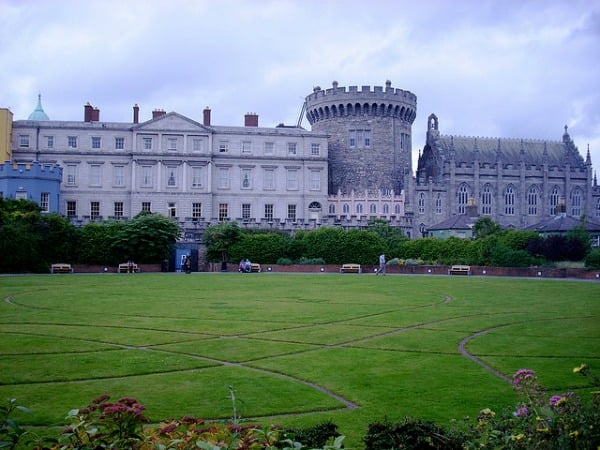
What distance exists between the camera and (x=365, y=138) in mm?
86062

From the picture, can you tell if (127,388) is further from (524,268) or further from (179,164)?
(179,164)

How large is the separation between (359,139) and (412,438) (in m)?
80.5

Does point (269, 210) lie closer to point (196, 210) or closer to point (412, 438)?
point (196, 210)

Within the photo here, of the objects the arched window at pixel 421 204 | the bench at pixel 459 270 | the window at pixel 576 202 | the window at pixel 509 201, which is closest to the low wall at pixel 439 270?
the bench at pixel 459 270

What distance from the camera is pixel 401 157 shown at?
87625 millimetres

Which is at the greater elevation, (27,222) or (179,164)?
(179,164)

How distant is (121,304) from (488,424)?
778 inches

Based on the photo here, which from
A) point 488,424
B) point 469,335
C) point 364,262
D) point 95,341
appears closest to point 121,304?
point 95,341

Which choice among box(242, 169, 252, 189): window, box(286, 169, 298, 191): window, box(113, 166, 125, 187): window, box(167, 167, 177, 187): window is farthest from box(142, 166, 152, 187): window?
box(286, 169, 298, 191): window

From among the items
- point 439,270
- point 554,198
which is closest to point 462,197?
point 554,198

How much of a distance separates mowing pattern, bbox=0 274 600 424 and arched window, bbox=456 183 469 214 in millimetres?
60871

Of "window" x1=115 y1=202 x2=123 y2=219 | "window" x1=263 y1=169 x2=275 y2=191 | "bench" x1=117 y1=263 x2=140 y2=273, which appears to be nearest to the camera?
"bench" x1=117 y1=263 x2=140 y2=273

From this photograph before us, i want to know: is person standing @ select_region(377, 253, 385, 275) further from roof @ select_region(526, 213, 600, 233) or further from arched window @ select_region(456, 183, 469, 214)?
arched window @ select_region(456, 183, 469, 214)

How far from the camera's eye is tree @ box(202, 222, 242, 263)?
57375mm
